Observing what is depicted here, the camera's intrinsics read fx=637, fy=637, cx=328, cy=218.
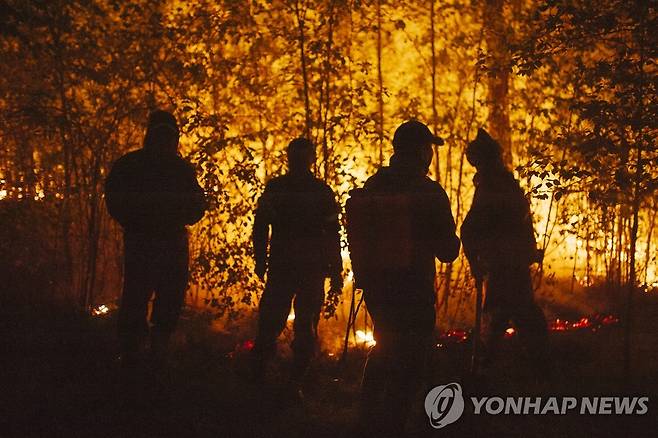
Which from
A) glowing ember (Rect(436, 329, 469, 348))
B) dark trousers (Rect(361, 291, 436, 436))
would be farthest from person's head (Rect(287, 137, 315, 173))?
glowing ember (Rect(436, 329, 469, 348))

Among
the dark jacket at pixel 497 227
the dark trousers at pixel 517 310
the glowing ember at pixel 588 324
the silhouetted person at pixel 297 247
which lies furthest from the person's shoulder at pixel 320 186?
the glowing ember at pixel 588 324

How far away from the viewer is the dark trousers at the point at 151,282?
3873 mm

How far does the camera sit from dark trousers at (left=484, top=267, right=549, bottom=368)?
13.4ft

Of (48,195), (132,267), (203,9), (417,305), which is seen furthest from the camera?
(48,195)

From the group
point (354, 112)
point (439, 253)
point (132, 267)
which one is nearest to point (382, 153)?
point (354, 112)

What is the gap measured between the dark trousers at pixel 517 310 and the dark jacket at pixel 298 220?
1.12m

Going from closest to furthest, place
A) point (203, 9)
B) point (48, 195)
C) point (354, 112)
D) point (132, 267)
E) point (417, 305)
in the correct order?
point (417, 305) < point (132, 267) < point (354, 112) < point (203, 9) < point (48, 195)

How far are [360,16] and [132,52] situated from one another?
2035 mm

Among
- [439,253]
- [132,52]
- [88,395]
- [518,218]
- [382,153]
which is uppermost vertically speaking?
[132,52]

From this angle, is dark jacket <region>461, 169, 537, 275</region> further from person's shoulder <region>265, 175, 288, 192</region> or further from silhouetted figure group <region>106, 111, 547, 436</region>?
person's shoulder <region>265, 175, 288, 192</region>

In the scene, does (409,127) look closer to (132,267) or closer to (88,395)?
(132,267)

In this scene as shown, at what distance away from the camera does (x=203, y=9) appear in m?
5.62

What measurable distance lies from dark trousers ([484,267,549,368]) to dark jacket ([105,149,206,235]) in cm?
201

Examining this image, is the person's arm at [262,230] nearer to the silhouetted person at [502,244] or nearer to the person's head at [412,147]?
the silhouetted person at [502,244]
